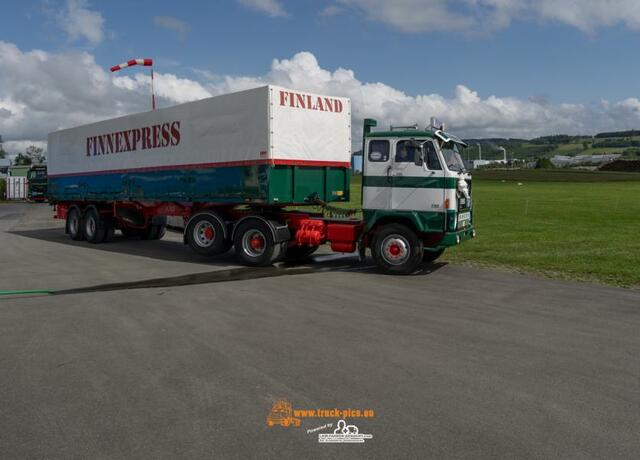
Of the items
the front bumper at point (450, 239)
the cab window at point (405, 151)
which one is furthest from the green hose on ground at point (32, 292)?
the front bumper at point (450, 239)

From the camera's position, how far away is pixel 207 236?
13.4m

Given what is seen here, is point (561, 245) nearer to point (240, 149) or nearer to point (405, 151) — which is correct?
point (405, 151)

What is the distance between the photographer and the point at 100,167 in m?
17.0

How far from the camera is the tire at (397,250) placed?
10.8 meters

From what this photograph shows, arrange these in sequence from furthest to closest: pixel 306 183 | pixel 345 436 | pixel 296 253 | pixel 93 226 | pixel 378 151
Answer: pixel 93 226 → pixel 296 253 → pixel 306 183 → pixel 378 151 → pixel 345 436

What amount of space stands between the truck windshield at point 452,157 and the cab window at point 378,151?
3.59 feet

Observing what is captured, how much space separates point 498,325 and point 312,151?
6650 millimetres

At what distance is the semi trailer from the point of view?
10805 millimetres

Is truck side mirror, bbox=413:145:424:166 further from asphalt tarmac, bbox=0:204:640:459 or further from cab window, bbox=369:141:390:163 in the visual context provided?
asphalt tarmac, bbox=0:204:640:459

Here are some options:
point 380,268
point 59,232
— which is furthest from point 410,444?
point 59,232

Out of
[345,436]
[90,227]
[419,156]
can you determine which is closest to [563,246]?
[419,156]

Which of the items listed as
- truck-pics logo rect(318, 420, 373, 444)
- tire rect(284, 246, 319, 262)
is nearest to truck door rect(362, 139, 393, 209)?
tire rect(284, 246, 319, 262)

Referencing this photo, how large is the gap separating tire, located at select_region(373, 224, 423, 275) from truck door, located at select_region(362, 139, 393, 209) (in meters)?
0.53

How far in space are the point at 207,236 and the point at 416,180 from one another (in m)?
5.31
